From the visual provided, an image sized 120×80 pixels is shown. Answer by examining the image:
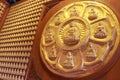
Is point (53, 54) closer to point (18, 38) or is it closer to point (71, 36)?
point (71, 36)

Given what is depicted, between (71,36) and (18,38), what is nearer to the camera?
(71,36)

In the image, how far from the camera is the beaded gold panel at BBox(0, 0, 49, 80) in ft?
3.70

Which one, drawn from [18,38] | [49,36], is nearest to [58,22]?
[49,36]

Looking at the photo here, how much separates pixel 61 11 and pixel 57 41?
0.63 feet

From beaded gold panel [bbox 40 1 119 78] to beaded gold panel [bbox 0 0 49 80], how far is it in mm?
171

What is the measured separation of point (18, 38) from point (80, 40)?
1.76ft

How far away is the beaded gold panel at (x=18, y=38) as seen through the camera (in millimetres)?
1128

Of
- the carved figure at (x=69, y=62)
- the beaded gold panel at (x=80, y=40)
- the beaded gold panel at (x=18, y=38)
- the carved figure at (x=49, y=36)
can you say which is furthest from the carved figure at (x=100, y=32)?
the beaded gold panel at (x=18, y=38)

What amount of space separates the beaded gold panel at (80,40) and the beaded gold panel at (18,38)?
0.56 feet

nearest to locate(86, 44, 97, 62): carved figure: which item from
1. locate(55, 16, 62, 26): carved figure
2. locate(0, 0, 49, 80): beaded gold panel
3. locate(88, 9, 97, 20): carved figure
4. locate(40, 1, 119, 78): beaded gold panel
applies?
locate(40, 1, 119, 78): beaded gold panel

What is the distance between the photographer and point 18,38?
4.15 feet

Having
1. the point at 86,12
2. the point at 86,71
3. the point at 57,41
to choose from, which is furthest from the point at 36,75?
the point at 86,12

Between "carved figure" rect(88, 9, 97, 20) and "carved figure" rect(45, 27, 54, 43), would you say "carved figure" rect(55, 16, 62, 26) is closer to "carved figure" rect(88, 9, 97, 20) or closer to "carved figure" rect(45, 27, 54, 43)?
"carved figure" rect(45, 27, 54, 43)

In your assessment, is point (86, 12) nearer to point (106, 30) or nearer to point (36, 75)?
point (106, 30)
